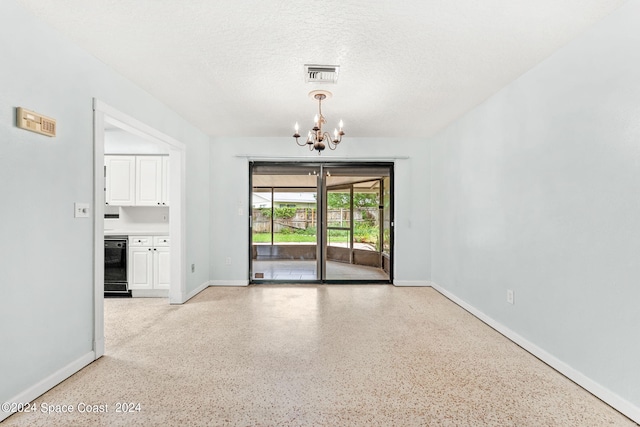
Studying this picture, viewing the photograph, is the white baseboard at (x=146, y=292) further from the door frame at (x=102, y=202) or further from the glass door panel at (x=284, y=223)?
the glass door panel at (x=284, y=223)

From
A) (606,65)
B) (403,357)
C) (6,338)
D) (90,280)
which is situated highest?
(606,65)

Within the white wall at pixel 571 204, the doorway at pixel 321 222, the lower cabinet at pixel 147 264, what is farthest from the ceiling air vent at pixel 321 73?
the lower cabinet at pixel 147 264

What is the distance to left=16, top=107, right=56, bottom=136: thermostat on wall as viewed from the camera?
1774mm

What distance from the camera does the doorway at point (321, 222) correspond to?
16.3ft

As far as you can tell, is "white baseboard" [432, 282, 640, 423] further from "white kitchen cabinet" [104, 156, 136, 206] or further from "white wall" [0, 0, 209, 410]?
"white kitchen cabinet" [104, 156, 136, 206]

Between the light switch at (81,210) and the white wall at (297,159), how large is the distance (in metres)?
2.50

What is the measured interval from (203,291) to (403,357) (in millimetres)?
3124

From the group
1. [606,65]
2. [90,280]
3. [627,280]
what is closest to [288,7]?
[606,65]

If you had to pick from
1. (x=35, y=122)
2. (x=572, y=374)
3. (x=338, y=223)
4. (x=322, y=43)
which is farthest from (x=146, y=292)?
(x=572, y=374)

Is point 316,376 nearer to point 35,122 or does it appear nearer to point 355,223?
point 35,122

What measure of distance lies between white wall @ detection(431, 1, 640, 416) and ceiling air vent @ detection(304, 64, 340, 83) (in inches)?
65.6

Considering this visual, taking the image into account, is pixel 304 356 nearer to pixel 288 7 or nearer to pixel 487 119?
pixel 288 7

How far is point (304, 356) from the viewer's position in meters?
2.45

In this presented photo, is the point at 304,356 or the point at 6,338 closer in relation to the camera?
the point at 6,338
